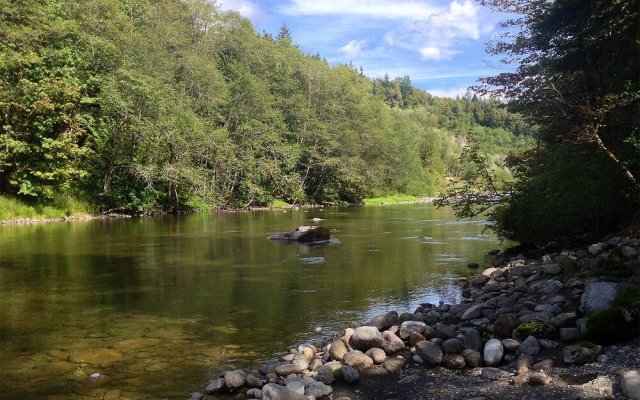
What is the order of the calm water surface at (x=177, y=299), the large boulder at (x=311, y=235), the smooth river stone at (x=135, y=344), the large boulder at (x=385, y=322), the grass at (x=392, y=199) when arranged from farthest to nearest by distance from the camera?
the grass at (x=392, y=199) < the large boulder at (x=311, y=235) < the large boulder at (x=385, y=322) < the smooth river stone at (x=135, y=344) < the calm water surface at (x=177, y=299)

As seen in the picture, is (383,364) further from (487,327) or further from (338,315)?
(338,315)

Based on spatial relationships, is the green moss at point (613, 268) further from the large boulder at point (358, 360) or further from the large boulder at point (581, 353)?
the large boulder at point (358, 360)

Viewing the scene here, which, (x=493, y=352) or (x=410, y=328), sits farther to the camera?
(x=410, y=328)

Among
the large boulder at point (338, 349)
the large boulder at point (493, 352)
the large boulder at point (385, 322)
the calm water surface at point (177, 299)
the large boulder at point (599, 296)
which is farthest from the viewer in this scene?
the large boulder at point (385, 322)

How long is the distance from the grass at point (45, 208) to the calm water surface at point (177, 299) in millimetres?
9855

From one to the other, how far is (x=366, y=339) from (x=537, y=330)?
2.85 m

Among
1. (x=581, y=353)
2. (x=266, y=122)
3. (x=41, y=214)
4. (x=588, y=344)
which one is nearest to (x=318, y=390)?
(x=581, y=353)

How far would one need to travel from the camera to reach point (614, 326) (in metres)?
7.81

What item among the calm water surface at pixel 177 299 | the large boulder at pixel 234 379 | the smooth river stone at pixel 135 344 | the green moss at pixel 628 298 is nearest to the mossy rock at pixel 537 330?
the green moss at pixel 628 298

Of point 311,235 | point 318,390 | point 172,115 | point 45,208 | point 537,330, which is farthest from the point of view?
point 172,115

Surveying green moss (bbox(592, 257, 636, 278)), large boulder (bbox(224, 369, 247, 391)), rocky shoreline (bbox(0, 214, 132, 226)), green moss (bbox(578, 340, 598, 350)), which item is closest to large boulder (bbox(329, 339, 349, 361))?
large boulder (bbox(224, 369, 247, 391))

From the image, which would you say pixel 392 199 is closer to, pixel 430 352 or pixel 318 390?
pixel 430 352

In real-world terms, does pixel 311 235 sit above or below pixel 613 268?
below

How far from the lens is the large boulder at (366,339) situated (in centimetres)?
892
